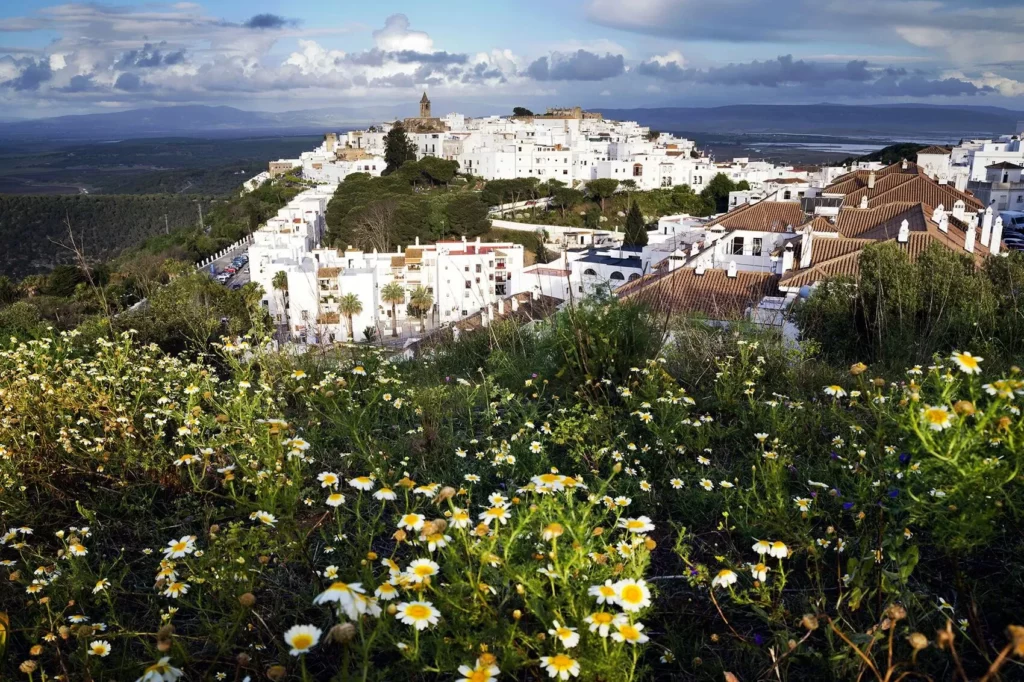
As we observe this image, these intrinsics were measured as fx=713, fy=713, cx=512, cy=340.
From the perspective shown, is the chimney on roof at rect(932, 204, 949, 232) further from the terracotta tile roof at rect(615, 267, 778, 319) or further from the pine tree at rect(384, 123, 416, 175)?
the pine tree at rect(384, 123, 416, 175)

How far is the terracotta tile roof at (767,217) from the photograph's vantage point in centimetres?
2130

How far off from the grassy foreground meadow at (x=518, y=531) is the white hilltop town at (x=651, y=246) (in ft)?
4.28

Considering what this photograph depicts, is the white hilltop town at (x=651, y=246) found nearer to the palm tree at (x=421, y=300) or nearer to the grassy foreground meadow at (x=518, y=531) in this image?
the palm tree at (x=421, y=300)

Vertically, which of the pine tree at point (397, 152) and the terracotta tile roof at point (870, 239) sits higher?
the pine tree at point (397, 152)

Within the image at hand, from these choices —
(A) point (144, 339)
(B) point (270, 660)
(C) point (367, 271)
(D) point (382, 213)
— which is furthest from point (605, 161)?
(B) point (270, 660)

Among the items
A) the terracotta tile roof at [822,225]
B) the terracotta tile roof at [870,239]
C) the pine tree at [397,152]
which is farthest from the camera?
the pine tree at [397,152]

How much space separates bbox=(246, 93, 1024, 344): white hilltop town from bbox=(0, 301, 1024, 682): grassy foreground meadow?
1.31 metres

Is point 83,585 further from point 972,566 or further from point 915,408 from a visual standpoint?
point 972,566

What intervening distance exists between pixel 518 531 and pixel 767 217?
900 inches

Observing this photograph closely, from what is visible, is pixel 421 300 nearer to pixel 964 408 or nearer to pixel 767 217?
pixel 767 217

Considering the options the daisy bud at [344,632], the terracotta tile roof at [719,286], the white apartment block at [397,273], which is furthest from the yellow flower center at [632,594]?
the white apartment block at [397,273]

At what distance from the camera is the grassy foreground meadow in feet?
4.66

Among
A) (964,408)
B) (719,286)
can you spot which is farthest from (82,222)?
(964,408)

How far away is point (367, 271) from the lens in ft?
89.2
